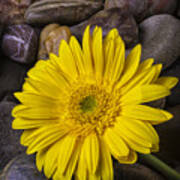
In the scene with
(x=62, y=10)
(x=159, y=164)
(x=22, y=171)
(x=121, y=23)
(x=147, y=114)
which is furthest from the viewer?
(x=62, y=10)

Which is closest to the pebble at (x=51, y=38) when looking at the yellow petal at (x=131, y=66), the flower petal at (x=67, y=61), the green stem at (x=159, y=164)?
the flower petal at (x=67, y=61)

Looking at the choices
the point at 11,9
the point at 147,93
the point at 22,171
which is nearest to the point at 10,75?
the point at 11,9

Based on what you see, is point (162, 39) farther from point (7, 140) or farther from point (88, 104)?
point (7, 140)

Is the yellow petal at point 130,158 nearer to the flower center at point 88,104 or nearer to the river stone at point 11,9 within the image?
the flower center at point 88,104

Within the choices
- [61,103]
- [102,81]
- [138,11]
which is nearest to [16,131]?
[61,103]

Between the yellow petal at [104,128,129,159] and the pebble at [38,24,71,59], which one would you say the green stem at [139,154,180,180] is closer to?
the yellow petal at [104,128,129,159]

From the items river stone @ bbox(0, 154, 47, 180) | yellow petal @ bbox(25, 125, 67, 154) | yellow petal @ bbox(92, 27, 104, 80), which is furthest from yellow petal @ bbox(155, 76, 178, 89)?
river stone @ bbox(0, 154, 47, 180)

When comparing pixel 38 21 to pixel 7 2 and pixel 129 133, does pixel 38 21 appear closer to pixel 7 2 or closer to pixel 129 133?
pixel 7 2
